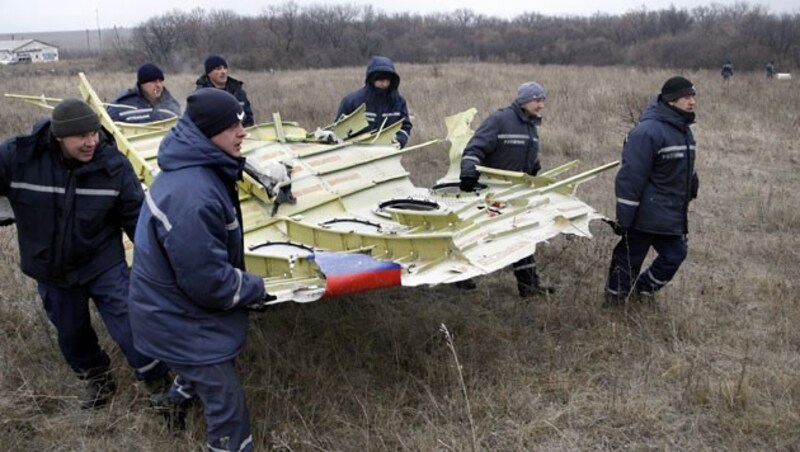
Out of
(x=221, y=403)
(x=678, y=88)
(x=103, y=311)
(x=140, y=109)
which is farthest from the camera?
(x=140, y=109)

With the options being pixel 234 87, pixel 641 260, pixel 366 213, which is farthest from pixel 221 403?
pixel 234 87

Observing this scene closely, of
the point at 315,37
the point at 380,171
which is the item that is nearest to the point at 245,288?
the point at 380,171

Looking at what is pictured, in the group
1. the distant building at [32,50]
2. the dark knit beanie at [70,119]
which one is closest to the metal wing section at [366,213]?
the dark knit beanie at [70,119]

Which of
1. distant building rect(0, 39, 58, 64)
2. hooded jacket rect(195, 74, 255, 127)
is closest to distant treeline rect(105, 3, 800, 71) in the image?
hooded jacket rect(195, 74, 255, 127)

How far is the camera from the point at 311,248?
4.04 meters

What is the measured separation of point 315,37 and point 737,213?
41010 mm

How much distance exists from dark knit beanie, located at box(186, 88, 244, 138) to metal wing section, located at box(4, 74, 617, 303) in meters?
0.82

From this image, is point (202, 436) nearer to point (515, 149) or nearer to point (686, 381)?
→ point (686, 381)

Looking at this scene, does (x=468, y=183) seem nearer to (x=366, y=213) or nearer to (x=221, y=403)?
(x=366, y=213)

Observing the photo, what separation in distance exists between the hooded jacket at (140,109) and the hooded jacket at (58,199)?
2204 millimetres

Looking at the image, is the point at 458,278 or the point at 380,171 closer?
the point at 458,278

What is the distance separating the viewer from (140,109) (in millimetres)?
5660

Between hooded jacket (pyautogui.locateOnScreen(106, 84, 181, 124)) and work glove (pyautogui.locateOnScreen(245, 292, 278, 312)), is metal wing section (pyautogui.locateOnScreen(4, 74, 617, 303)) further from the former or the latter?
hooded jacket (pyautogui.locateOnScreen(106, 84, 181, 124))

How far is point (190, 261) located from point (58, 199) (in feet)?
4.01
